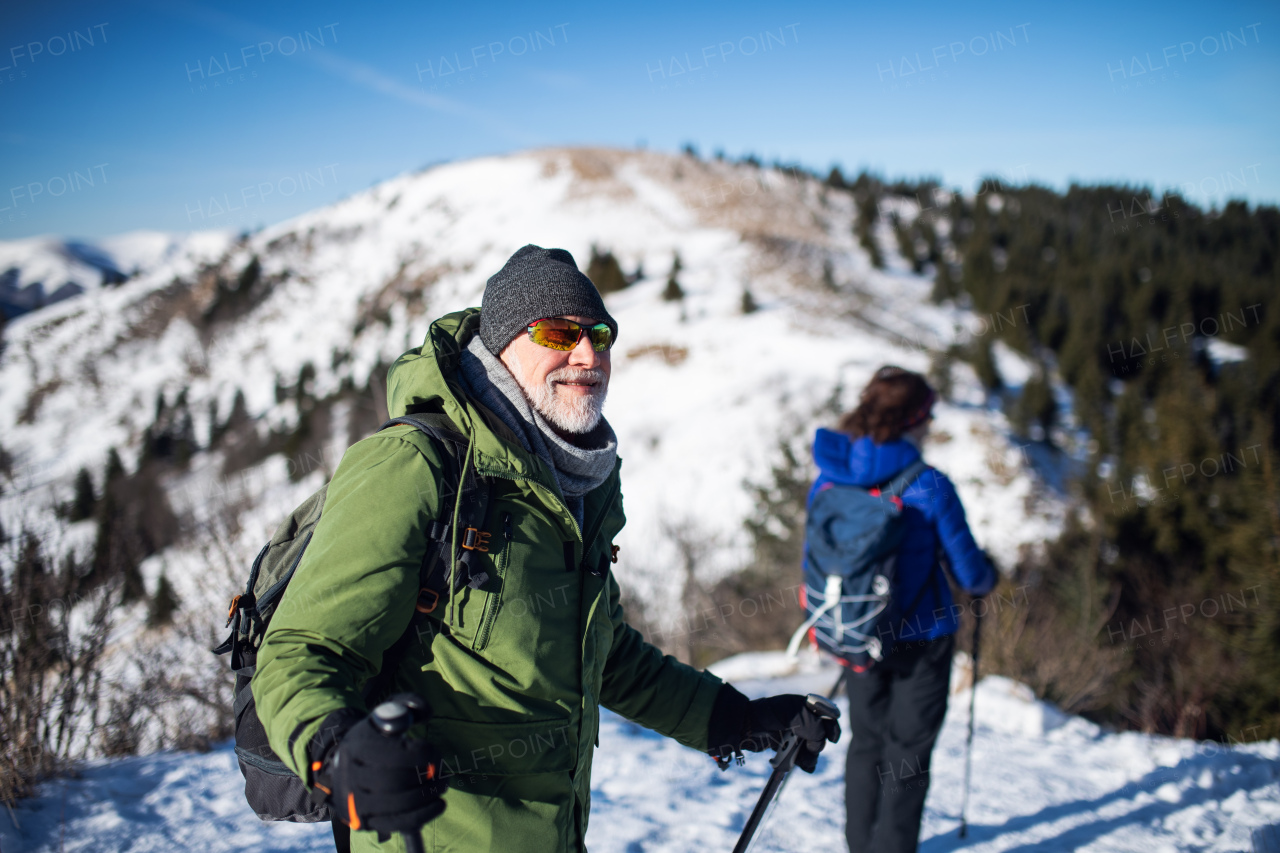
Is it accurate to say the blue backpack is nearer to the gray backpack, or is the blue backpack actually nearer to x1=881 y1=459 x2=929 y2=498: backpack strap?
x1=881 y1=459 x2=929 y2=498: backpack strap

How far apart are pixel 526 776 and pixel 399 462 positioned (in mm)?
704

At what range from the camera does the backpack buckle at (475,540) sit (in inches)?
49.3

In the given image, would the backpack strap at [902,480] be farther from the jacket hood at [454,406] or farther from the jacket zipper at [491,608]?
the jacket zipper at [491,608]

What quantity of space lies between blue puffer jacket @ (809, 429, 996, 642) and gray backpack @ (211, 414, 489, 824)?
1899 mm

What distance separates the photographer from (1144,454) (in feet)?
35.1

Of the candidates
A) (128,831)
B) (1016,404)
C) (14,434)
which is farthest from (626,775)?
(14,434)

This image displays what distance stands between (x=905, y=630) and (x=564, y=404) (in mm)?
1899

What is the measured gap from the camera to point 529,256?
178 cm

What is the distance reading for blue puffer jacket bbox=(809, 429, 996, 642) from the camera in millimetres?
2697

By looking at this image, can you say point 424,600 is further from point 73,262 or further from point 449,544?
point 73,262

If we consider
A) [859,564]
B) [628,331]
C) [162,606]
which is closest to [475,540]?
[859,564]

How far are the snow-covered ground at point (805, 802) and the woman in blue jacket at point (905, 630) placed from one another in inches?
32.7

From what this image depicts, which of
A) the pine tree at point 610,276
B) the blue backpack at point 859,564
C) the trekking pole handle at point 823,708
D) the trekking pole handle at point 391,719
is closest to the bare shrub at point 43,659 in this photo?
the trekking pole handle at point 391,719

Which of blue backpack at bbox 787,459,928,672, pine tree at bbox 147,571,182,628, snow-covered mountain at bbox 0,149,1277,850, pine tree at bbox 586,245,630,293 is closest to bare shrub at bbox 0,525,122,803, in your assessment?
snow-covered mountain at bbox 0,149,1277,850
